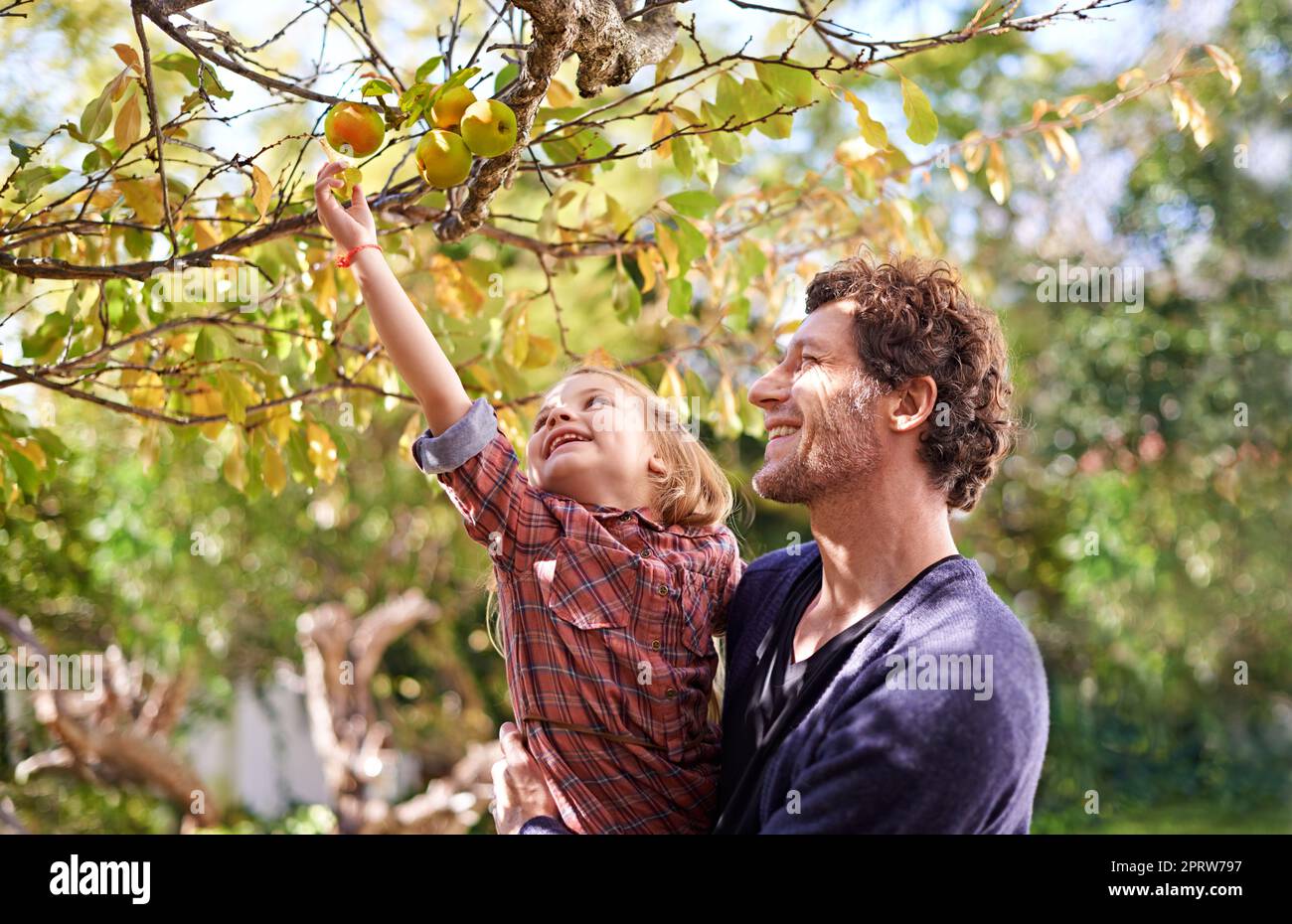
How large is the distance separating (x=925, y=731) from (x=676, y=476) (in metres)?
0.66

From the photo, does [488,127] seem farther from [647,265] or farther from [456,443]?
[647,265]

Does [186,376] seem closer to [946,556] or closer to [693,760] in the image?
[693,760]

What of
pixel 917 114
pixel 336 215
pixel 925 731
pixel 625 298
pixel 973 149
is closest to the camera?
pixel 925 731

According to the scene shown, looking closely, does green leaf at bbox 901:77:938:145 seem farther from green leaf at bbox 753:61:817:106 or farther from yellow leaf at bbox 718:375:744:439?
yellow leaf at bbox 718:375:744:439

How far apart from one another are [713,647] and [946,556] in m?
0.34

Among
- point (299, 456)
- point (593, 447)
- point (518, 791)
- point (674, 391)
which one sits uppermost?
point (674, 391)

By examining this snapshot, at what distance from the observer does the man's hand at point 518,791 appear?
1509 mm

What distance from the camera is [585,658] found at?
146cm

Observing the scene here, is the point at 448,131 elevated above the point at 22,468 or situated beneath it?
elevated above

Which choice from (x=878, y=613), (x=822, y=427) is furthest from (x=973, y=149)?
(x=878, y=613)

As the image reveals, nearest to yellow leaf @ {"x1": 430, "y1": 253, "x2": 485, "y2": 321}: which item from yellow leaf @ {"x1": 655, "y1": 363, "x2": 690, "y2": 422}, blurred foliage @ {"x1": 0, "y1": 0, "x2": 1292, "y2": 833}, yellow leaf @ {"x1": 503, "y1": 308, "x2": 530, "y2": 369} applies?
yellow leaf @ {"x1": 503, "y1": 308, "x2": 530, "y2": 369}

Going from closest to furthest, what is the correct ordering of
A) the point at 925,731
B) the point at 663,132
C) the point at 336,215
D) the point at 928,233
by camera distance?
the point at 925,731
the point at 336,215
the point at 663,132
the point at 928,233
